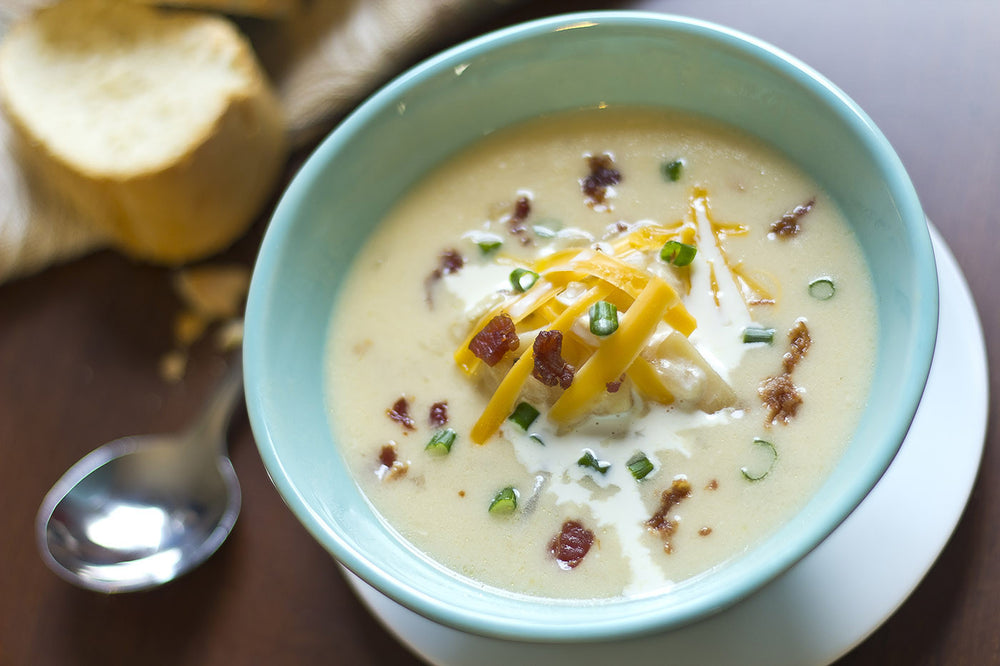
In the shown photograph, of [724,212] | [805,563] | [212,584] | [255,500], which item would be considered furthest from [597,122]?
[212,584]

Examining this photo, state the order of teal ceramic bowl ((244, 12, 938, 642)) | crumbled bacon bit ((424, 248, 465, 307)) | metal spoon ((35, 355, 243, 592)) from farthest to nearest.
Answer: metal spoon ((35, 355, 243, 592)) < crumbled bacon bit ((424, 248, 465, 307)) < teal ceramic bowl ((244, 12, 938, 642))

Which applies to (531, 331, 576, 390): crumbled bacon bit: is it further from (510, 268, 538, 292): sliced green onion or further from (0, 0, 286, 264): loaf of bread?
(0, 0, 286, 264): loaf of bread

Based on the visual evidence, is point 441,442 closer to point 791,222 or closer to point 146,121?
point 791,222

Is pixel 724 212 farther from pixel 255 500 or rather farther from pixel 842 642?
pixel 255 500

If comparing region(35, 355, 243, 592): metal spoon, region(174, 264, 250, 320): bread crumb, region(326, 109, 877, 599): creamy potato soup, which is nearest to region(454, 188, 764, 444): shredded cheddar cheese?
region(326, 109, 877, 599): creamy potato soup

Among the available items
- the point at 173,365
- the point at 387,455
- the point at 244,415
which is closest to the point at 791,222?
the point at 387,455

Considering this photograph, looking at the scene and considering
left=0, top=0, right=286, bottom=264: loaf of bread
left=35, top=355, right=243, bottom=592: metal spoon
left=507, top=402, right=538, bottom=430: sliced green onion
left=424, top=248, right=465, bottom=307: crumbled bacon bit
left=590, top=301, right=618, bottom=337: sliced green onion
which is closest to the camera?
left=590, top=301, right=618, bottom=337: sliced green onion

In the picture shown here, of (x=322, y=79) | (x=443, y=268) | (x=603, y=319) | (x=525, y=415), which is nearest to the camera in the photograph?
(x=603, y=319)
